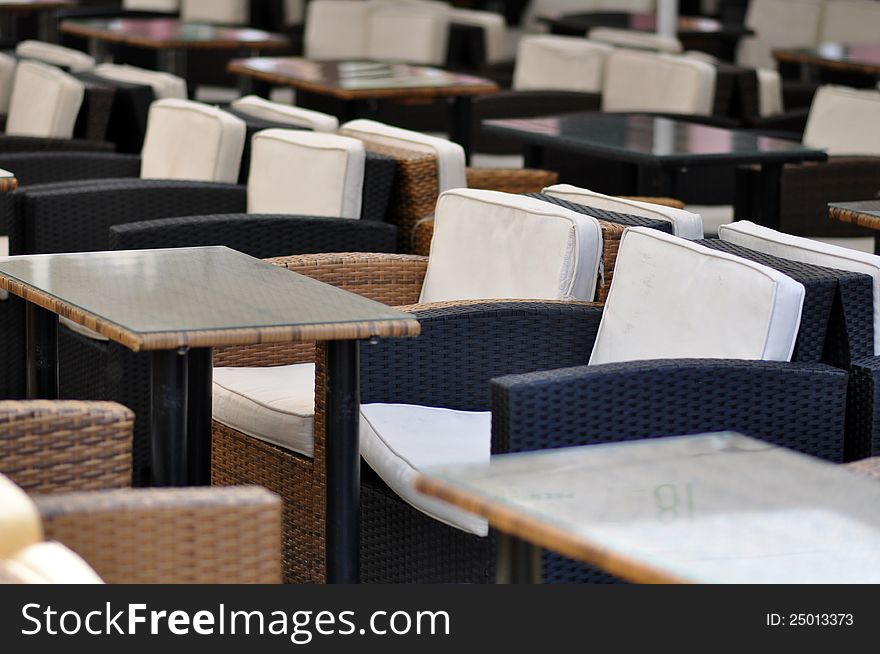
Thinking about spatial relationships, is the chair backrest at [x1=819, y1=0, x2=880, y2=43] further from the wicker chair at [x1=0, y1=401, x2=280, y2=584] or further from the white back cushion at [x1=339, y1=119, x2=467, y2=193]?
the wicker chair at [x1=0, y1=401, x2=280, y2=584]

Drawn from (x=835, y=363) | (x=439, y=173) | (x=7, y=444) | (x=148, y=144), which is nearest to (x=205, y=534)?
(x=7, y=444)

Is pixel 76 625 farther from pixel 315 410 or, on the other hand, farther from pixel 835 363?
pixel 835 363

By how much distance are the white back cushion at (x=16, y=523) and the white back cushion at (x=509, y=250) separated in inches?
65.2

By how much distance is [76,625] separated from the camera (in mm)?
1979

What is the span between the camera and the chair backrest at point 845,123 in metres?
6.11

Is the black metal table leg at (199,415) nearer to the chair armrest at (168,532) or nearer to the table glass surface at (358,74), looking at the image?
the chair armrest at (168,532)

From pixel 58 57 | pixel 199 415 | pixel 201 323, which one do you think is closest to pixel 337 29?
pixel 58 57

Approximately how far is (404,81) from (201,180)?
256 cm

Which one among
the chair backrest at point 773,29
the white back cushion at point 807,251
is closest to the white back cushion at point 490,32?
the chair backrest at point 773,29

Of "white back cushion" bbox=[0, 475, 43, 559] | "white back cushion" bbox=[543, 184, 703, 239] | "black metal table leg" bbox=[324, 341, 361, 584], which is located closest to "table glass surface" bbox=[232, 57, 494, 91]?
"white back cushion" bbox=[543, 184, 703, 239]

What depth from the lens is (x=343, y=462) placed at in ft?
9.41

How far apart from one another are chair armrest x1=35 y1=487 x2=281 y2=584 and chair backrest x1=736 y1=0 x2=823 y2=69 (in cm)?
→ 894

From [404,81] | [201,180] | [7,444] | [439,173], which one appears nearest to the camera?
[7,444]

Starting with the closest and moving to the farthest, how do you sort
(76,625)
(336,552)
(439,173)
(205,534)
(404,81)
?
(76,625) → (205,534) → (336,552) → (439,173) → (404,81)
